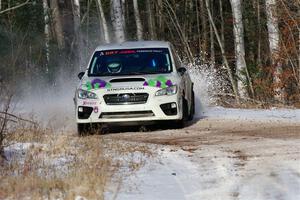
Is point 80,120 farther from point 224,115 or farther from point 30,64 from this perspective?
point 30,64

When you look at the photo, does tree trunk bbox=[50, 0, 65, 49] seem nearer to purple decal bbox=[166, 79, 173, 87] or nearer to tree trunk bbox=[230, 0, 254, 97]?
tree trunk bbox=[230, 0, 254, 97]

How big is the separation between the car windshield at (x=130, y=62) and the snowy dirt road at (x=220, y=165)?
133cm

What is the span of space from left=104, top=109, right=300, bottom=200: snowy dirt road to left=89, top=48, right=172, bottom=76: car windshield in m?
1.33

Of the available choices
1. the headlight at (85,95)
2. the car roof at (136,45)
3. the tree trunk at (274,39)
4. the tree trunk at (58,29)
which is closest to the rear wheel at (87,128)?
the headlight at (85,95)

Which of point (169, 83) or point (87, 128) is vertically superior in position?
point (169, 83)

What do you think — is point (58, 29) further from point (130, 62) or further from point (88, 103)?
point (88, 103)

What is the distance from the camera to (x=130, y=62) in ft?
43.2

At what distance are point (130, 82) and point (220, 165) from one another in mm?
4246

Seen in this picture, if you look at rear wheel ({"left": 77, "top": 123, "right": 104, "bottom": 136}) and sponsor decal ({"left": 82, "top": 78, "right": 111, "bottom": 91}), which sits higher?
sponsor decal ({"left": 82, "top": 78, "right": 111, "bottom": 91})

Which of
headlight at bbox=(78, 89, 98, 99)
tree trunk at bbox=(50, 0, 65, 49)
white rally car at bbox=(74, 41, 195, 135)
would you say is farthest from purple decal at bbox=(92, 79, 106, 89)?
tree trunk at bbox=(50, 0, 65, 49)

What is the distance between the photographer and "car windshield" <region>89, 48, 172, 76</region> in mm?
12930

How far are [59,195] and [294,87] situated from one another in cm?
1617

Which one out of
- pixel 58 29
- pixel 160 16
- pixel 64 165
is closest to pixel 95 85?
pixel 64 165

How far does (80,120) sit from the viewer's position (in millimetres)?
12211
